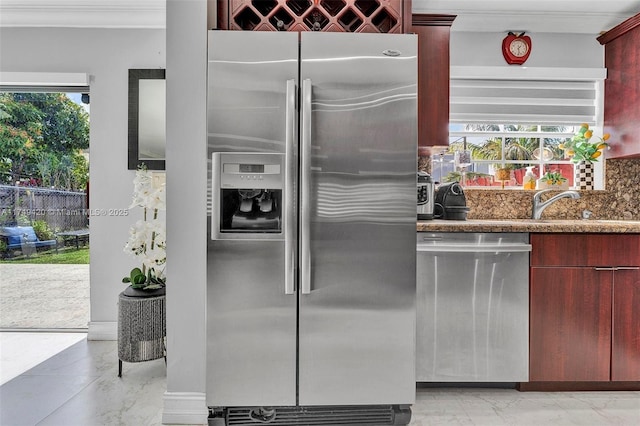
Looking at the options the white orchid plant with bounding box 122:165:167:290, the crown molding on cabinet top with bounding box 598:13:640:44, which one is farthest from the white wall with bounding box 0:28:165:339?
the crown molding on cabinet top with bounding box 598:13:640:44

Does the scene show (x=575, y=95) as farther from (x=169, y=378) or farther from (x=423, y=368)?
(x=169, y=378)

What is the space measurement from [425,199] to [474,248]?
432 mm

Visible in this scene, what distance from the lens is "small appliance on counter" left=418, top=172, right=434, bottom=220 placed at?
2.49m

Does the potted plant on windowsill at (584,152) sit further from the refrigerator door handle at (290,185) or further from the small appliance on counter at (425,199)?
the refrigerator door handle at (290,185)

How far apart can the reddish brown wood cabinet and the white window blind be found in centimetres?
113

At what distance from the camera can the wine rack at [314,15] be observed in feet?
6.54

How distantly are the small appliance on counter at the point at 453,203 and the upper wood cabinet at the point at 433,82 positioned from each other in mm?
299

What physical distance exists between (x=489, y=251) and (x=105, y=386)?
7.45ft

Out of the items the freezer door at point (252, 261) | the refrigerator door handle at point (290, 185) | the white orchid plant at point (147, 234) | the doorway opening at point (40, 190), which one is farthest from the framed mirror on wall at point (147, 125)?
the refrigerator door handle at point (290, 185)

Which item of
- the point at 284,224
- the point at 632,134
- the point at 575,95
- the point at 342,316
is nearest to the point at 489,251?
the point at 342,316

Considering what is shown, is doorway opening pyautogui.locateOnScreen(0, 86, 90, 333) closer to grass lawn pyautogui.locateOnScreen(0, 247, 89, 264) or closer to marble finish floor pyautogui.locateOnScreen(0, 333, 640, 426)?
grass lawn pyautogui.locateOnScreen(0, 247, 89, 264)

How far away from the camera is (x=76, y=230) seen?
3273mm

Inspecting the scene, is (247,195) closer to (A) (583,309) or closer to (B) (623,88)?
(A) (583,309)

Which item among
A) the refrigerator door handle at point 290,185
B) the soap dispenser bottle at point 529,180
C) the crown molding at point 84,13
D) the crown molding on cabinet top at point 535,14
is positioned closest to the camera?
the refrigerator door handle at point 290,185
